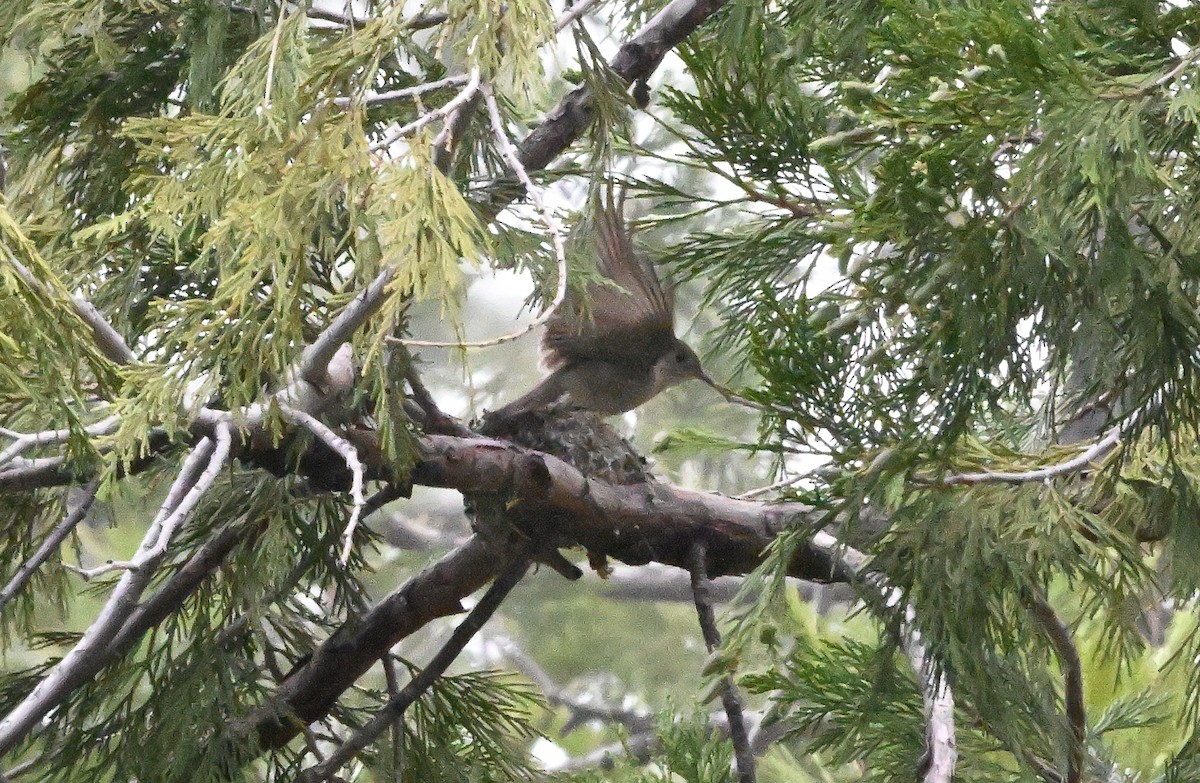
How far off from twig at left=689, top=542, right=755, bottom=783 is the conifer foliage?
0.02 m

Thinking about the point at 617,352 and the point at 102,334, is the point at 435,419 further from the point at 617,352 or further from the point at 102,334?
the point at 617,352

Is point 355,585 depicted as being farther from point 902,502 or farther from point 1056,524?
point 1056,524

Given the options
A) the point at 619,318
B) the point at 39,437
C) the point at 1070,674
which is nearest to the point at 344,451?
the point at 39,437

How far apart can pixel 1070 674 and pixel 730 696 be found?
62 cm

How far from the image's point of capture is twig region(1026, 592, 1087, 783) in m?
1.87

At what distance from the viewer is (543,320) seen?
1.38m

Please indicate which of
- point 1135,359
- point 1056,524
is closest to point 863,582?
point 1056,524

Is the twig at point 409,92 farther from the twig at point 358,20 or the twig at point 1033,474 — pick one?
the twig at point 1033,474

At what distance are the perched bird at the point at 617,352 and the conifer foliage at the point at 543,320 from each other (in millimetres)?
714

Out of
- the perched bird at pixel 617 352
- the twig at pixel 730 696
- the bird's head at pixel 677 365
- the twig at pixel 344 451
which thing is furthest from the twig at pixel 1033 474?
the bird's head at pixel 677 365

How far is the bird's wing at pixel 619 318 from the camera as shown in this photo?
297cm

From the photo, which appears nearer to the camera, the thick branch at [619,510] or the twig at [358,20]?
the twig at [358,20]

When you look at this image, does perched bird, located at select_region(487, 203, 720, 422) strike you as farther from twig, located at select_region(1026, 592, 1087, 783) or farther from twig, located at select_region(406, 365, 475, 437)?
twig, located at select_region(1026, 592, 1087, 783)

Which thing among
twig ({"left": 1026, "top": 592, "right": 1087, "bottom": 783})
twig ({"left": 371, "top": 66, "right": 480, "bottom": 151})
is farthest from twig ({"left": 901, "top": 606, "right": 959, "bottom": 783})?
twig ({"left": 371, "top": 66, "right": 480, "bottom": 151})
